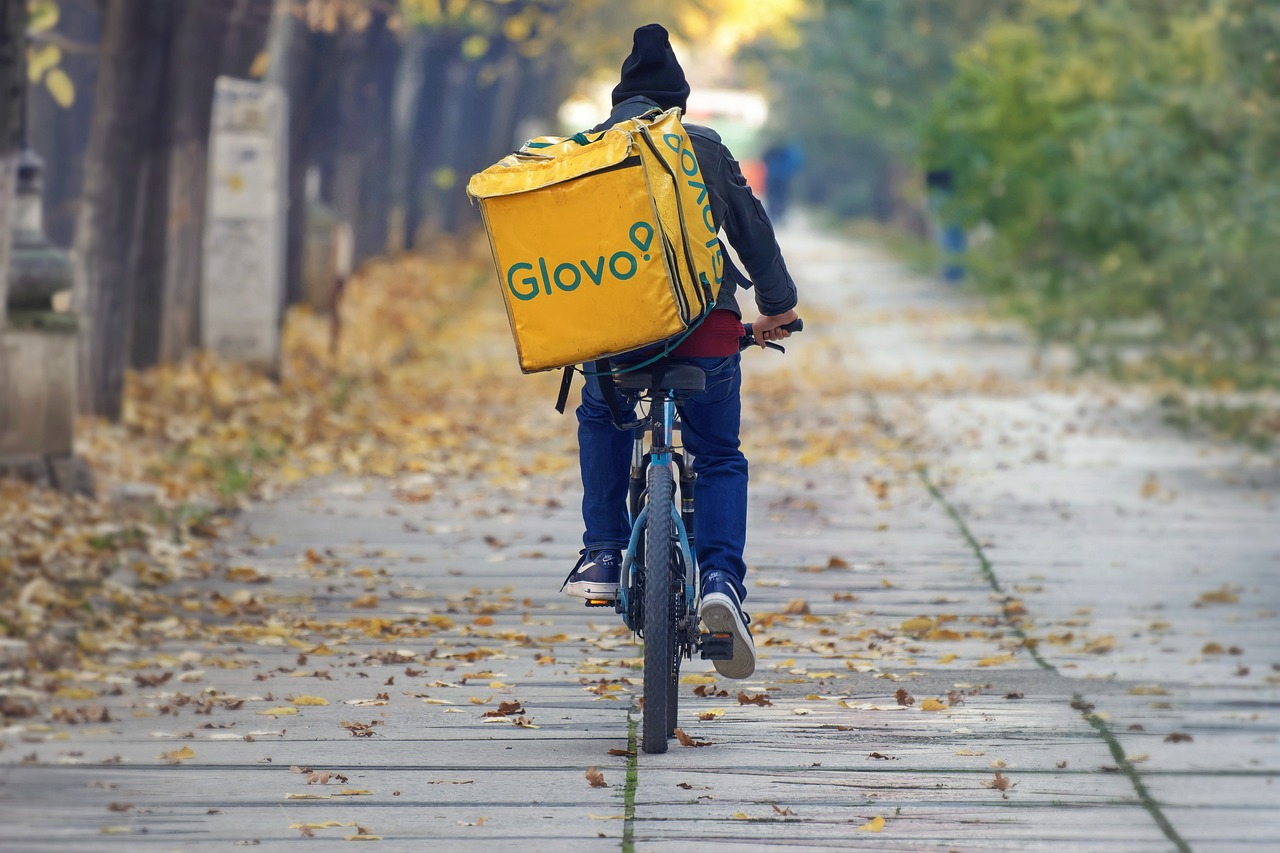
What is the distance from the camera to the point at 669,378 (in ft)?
20.4

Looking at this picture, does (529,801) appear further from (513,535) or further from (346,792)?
(513,535)

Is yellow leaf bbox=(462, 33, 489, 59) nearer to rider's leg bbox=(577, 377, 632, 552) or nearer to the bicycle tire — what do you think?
rider's leg bbox=(577, 377, 632, 552)

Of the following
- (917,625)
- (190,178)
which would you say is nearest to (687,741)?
(917,625)

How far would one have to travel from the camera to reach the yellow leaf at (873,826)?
18.6 feet

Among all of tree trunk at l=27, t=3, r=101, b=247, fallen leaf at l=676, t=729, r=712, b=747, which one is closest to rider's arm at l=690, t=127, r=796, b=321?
fallen leaf at l=676, t=729, r=712, b=747

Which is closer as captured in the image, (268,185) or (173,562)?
(173,562)

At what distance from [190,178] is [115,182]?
7.42 feet

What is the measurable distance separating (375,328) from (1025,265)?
6.95 meters

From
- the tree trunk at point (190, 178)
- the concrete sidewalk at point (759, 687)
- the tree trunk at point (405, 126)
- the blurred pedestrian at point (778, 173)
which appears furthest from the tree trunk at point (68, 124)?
the blurred pedestrian at point (778, 173)

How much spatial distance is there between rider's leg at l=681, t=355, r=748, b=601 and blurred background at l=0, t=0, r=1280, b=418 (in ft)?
17.7

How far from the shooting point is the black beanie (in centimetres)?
638

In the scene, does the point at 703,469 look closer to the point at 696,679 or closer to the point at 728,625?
the point at 728,625

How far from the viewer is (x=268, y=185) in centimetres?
1759

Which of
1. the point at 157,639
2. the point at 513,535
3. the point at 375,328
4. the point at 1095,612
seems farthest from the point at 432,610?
the point at 375,328
